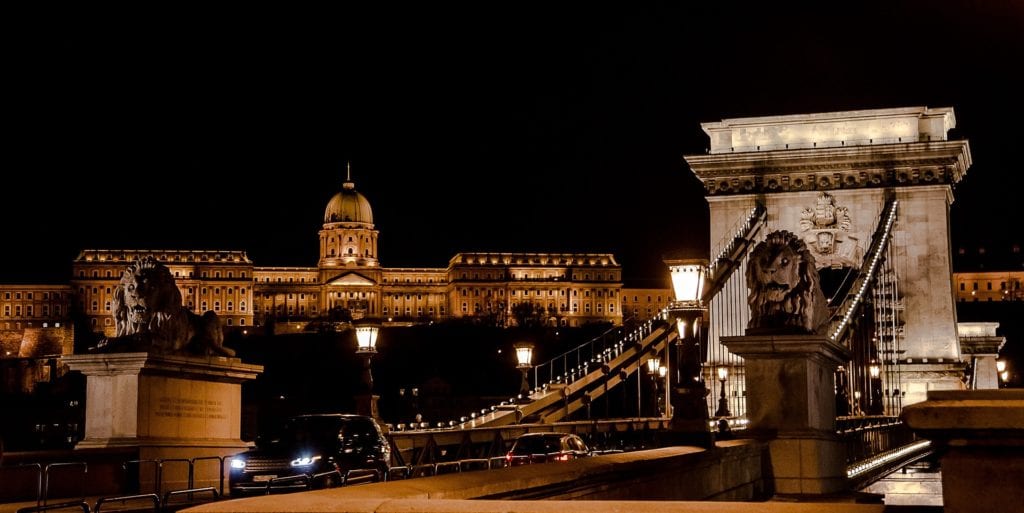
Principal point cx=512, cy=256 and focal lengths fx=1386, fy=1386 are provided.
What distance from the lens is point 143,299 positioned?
19.0 meters

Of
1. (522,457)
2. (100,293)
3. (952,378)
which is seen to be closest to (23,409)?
(100,293)

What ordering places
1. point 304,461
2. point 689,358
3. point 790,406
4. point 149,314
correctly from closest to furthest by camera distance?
1. point 790,406
2. point 689,358
3. point 304,461
4. point 149,314

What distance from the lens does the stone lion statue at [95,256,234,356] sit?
739 inches

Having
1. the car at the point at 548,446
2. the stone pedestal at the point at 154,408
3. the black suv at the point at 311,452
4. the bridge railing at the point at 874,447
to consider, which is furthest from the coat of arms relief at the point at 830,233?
the stone pedestal at the point at 154,408

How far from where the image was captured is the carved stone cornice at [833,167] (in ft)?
133

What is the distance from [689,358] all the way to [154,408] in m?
8.02

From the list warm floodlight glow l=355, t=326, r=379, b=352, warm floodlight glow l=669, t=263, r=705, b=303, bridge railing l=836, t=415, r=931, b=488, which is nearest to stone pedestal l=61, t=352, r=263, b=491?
warm floodlight glow l=355, t=326, r=379, b=352

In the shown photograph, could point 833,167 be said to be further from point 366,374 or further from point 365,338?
point 366,374

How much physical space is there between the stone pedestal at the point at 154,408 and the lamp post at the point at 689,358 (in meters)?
7.14

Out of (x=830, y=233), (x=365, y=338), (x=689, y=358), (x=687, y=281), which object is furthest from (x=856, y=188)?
(x=689, y=358)

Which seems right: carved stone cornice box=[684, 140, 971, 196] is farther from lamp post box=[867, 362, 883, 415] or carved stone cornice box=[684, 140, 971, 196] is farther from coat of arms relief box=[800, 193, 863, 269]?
lamp post box=[867, 362, 883, 415]

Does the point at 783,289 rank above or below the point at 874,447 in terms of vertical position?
above

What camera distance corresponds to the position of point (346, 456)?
19344mm

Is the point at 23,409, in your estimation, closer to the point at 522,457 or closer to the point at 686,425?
the point at 522,457
